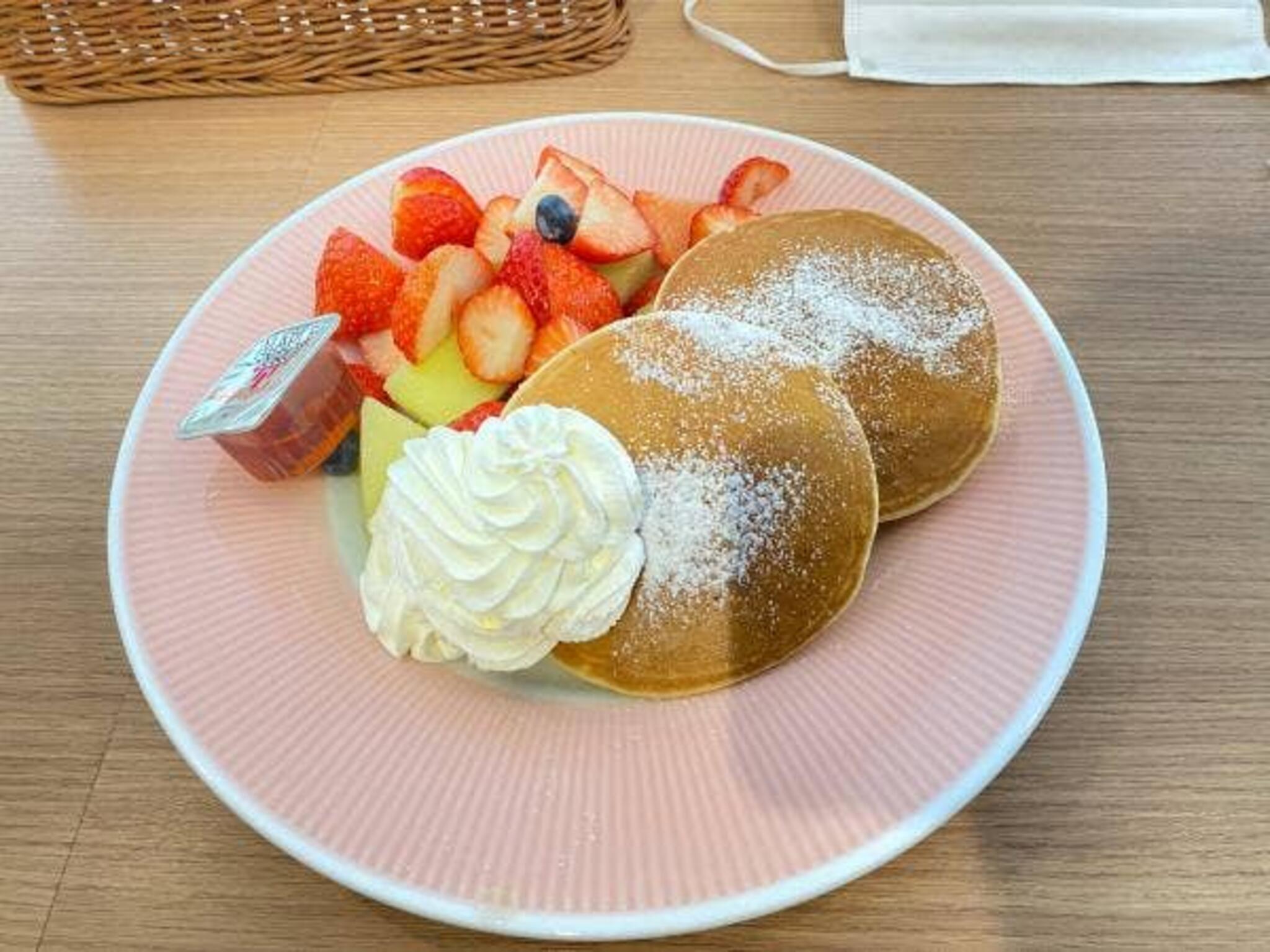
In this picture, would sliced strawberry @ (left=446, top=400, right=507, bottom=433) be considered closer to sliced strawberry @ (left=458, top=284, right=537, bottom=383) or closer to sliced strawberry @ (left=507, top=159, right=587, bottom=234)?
sliced strawberry @ (left=458, top=284, right=537, bottom=383)

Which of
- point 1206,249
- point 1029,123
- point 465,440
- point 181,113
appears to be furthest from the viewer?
point 181,113

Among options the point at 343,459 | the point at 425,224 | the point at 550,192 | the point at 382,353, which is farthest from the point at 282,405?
the point at 550,192

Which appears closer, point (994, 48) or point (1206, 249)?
point (1206, 249)

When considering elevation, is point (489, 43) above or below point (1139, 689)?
above

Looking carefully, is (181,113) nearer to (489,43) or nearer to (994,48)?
(489,43)

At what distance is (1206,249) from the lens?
141 centimetres

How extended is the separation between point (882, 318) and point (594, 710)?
1.76ft

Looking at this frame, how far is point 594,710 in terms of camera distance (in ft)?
3.14

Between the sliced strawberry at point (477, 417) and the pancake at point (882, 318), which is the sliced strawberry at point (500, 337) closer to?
the sliced strawberry at point (477, 417)

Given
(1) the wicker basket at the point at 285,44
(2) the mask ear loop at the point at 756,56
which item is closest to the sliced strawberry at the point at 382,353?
(1) the wicker basket at the point at 285,44

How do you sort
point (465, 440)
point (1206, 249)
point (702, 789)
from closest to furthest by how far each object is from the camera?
point (702, 789)
point (465, 440)
point (1206, 249)

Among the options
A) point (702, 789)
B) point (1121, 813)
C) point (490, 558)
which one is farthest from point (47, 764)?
point (1121, 813)

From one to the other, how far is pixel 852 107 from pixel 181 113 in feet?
3.73

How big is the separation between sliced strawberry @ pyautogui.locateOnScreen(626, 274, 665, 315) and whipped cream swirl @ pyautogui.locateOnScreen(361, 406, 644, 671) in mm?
393
